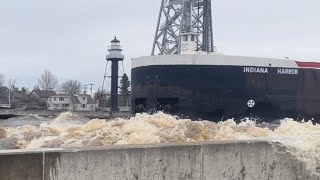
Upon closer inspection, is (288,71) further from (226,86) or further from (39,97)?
(39,97)

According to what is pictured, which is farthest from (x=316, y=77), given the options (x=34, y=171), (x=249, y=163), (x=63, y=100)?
(x=63, y=100)

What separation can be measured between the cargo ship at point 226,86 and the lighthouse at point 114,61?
137 ft

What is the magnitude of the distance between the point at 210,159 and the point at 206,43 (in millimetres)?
48561

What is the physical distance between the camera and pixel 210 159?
5.36 m

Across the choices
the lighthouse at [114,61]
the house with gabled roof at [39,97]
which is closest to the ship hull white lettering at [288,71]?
the lighthouse at [114,61]

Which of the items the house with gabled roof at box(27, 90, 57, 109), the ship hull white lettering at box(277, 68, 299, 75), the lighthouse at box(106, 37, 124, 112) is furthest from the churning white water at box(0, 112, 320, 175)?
the house with gabled roof at box(27, 90, 57, 109)

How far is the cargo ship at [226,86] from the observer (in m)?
28.6

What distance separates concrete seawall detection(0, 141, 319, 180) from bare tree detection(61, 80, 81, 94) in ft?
375

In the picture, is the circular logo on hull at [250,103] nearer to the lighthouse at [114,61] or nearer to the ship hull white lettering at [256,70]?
the ship hull white lettering at [256,70]

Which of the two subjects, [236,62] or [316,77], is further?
[316,77]

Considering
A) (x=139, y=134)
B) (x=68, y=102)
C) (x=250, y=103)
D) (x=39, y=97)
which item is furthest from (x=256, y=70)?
(x=39, y=97)

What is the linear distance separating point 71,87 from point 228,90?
97961 mm

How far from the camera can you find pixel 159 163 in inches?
197

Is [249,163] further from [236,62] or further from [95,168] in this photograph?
[236,62]
